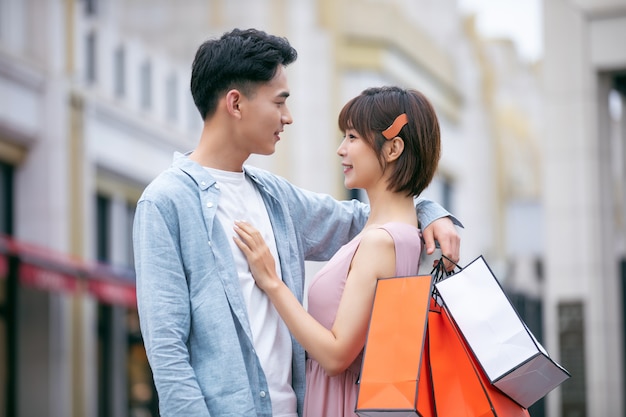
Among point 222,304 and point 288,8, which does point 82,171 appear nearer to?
point 288,8

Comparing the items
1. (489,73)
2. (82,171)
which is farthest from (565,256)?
(489,73)

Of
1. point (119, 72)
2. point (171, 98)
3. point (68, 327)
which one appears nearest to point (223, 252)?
point (68, 327)

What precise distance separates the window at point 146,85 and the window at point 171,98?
75 cm

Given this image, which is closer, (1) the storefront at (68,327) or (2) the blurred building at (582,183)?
(2) the blurred building at (582,183)

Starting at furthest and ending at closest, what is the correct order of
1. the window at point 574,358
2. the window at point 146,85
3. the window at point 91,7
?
the window at point 146,85
the window at point 91,7
the window at point 574,358

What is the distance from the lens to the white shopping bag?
375 cm

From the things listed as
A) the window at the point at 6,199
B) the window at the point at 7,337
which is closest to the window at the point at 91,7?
the window at the point at 6,199

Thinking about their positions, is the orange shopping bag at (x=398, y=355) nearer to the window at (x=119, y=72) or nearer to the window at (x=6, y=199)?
the window at (x=6, y=199)

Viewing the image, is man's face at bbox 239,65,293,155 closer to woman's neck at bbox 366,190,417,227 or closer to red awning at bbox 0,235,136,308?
woman's neck at bbox 366,190,417,227

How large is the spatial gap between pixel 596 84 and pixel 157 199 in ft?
39.5

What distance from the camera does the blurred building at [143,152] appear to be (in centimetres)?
1511

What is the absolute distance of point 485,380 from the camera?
3.75 meters

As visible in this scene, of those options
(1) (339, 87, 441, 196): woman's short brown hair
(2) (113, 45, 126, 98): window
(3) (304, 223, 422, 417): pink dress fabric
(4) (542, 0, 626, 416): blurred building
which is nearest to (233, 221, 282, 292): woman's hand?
(3) (304, 223, 422, 417): pink dress fabric

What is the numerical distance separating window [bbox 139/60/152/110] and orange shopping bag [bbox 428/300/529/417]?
58.6 feet
